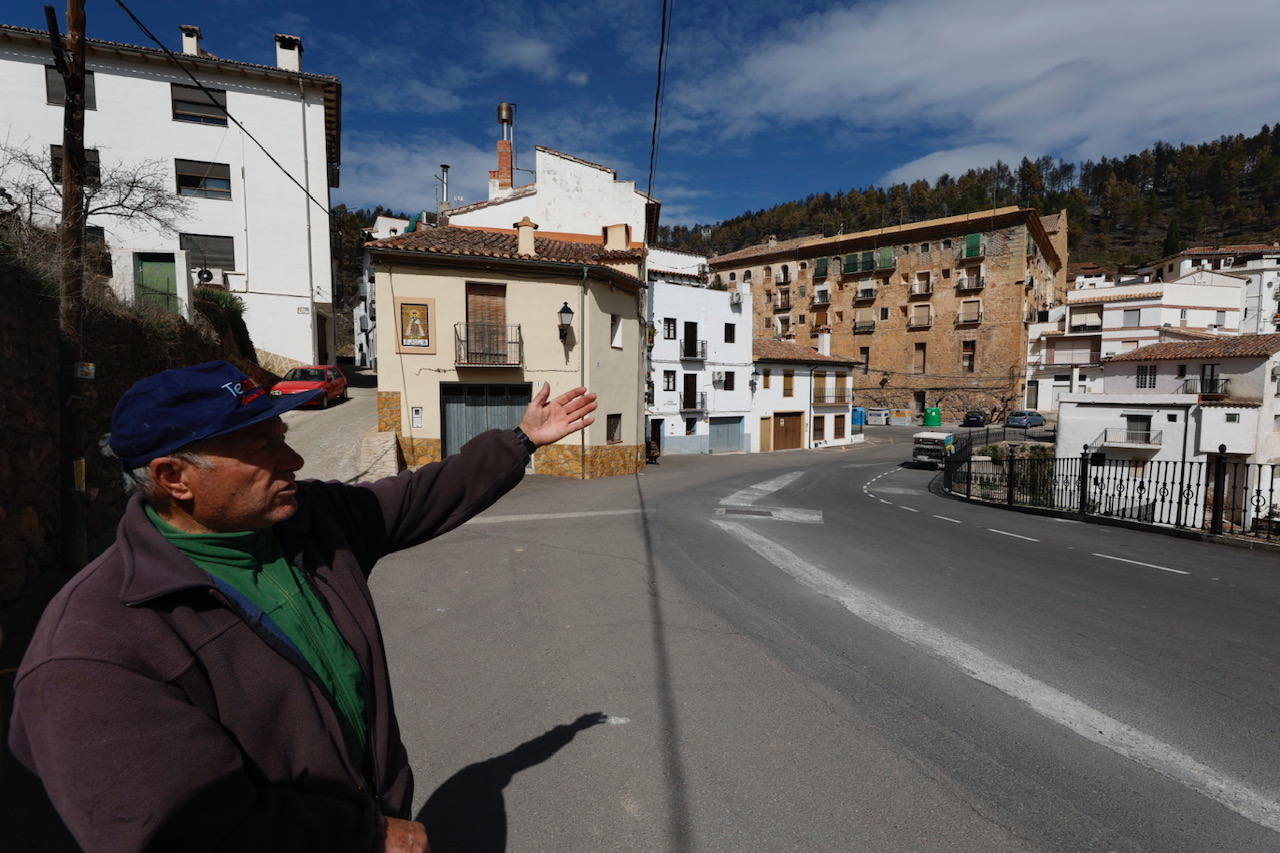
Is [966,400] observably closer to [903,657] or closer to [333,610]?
[903,657]

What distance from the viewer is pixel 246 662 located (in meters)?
1.24

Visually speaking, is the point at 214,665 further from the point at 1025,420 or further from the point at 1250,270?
the point at 1250,270

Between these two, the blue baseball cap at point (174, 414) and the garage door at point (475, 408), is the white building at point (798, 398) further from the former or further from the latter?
the blue baseball cap at point (174, 414)

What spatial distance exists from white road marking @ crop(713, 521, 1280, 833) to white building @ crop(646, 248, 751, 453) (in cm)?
2138

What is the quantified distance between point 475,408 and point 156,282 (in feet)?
24.3

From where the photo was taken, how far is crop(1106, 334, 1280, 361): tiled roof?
76.3 feet

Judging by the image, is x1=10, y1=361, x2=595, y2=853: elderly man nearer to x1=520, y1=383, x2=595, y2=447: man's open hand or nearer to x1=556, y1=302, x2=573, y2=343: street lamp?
x1=520, y1=383, x2=595, y2=447: man's open hand

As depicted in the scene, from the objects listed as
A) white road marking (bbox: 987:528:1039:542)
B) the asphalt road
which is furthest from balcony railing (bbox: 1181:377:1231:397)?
the asphalt road

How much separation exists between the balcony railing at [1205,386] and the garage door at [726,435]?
61.1 feet

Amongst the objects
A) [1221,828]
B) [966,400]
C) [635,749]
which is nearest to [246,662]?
[635,749]

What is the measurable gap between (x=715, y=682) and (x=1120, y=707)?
94.5 inches

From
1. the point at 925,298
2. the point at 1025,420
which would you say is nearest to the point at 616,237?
the point at 1025,420

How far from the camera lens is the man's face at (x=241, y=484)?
1.41 metres

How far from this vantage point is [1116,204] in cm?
9594
